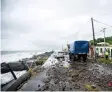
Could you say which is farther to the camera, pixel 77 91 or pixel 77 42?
pixel 77 42

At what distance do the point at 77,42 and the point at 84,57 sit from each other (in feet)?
10.3

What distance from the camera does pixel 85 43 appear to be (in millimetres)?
37281

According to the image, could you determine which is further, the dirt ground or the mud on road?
the mud on road

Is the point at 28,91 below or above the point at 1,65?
below

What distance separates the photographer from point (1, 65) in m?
11.3

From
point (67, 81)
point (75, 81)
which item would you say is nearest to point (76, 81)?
point (75, 81)

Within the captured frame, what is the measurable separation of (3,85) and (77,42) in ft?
88.0

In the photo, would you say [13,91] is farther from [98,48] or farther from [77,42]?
[98,48]

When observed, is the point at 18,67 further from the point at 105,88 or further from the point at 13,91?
the point at 105,88

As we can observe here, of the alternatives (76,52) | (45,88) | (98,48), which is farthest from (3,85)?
(98,48)

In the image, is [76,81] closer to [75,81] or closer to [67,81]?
[75,81]

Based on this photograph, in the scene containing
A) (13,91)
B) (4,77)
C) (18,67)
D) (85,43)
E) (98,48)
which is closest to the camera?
(13,91)

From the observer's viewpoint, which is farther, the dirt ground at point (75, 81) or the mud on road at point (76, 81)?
the mud on road at point (76, 81)

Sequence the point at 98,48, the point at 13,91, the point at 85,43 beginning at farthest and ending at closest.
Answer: the point at 98,48 < the point at 85,43 < the point at 13,91
